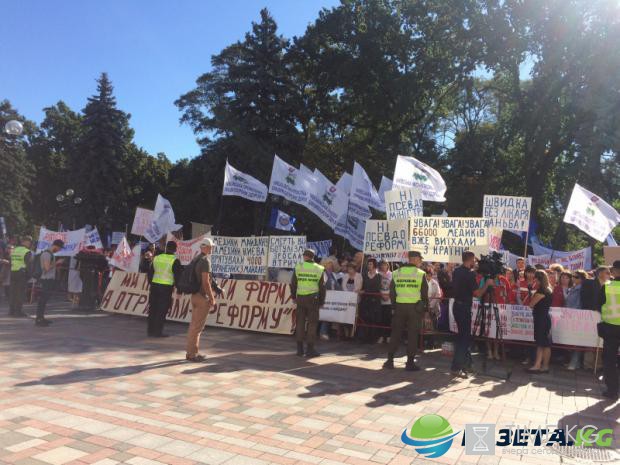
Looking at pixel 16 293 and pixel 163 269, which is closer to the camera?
pixel 163 269

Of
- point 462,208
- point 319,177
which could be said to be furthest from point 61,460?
point 462,208

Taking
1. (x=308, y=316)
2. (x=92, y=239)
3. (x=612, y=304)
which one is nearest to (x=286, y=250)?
(x=308, y=316)

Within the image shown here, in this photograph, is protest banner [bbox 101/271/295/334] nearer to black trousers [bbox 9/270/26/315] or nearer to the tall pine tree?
black trousers [bbox 9/270/26/315]

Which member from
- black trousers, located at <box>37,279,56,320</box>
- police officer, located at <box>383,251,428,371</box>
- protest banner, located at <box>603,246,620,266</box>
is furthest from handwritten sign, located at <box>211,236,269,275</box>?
protest banner, located at <box>603,246,620,266</box>

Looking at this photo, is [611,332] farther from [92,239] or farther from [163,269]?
[92,239]

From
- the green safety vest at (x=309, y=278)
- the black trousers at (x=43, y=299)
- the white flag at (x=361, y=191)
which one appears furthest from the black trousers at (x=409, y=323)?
the black trousers at (x=43, y=299)

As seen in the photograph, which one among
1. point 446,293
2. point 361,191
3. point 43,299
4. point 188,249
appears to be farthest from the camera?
point 188,249

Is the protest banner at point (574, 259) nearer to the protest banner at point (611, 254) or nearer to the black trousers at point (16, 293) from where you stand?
the protest banner at point (611, 254)

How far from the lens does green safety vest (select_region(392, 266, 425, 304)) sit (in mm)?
8445

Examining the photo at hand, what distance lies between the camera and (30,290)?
16406mm

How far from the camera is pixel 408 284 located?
8500 millimetres

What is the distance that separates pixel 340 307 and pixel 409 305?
9.70 ft

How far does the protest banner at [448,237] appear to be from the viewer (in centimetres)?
969

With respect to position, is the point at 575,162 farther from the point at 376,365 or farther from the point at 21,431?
the point at 21,431
